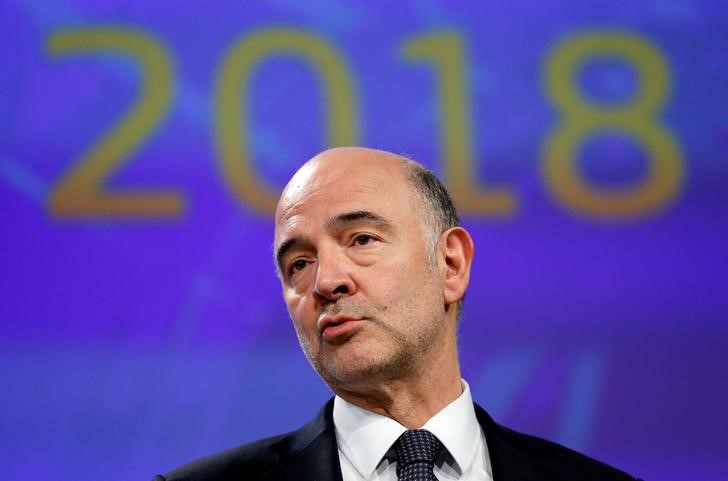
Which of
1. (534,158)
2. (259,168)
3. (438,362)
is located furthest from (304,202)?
(534,158)

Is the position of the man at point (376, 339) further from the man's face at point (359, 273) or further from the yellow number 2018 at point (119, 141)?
the yellow number 2018 at point (119, 141)

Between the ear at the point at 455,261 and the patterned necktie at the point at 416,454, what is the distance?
321mm

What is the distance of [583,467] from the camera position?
102 inches

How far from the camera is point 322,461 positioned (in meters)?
2.38

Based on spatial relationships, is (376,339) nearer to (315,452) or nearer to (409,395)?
(409,395)

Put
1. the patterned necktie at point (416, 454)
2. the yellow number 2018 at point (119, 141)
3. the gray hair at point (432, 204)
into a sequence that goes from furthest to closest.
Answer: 1. the yellow number 2018 at point (119, 141)
2. the gray hair at point (432, 204)
3. the patterned necktie at point (416, 454)

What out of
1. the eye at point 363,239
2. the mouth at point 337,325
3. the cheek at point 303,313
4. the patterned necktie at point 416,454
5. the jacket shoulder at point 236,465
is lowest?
the patterned necktie at point 416,454

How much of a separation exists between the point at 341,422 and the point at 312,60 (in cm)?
131

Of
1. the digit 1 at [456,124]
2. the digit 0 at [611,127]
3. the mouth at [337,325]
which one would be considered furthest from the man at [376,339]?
the digit 0 at [611,127]

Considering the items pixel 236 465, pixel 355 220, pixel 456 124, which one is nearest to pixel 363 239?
pixel 355 220

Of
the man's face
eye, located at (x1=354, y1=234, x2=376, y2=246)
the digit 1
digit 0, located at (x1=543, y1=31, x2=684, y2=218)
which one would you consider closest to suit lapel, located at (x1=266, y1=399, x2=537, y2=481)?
the man's face

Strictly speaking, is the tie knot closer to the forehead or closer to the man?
the man

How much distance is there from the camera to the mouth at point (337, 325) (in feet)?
7.64

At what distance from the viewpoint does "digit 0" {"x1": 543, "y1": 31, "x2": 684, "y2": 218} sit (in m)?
3.31
